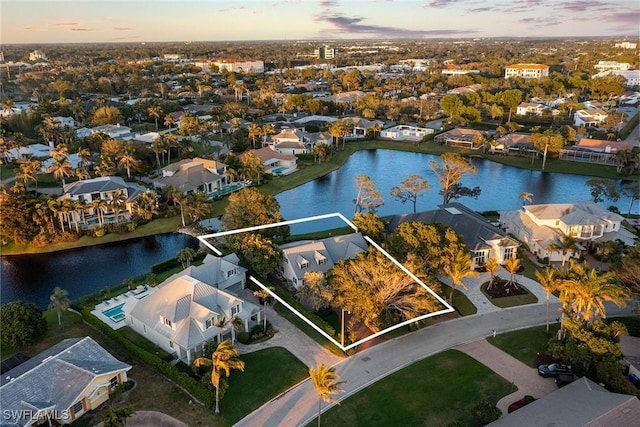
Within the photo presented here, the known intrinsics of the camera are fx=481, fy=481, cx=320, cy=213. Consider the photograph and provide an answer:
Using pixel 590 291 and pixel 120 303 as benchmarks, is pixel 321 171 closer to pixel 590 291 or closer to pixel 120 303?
pixel 120 303

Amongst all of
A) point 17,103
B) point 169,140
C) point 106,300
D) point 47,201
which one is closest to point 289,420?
point 106,300

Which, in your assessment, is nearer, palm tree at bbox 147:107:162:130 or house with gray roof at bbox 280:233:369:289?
house with gray roof at bbox 280:233:369:289

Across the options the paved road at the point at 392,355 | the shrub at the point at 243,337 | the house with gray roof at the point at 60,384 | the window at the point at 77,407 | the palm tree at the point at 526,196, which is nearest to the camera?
the house with gray roof at the point at 60,384

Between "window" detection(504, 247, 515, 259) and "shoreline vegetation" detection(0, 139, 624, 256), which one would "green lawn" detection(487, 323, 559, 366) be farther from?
"shoreline vegetation" detection(0, 139, 624, 256)

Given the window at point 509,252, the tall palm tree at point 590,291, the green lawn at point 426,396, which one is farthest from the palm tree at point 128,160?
the tall palm tree at point 590,291

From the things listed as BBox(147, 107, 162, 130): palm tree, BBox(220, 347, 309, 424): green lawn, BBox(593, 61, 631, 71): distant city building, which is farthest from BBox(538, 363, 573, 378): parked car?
BBox(593, 61, 631, 71): distant city building

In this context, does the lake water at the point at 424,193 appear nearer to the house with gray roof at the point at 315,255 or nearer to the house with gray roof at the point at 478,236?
the house with gray roof at the point at 315,255
